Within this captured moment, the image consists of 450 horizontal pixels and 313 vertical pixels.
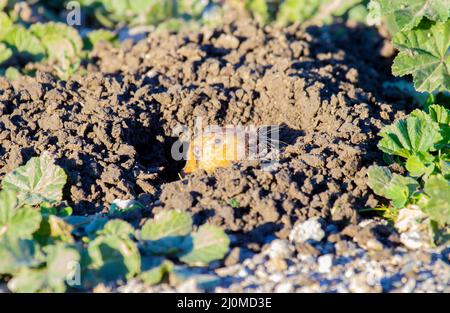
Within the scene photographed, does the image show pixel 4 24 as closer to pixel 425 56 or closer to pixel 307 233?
pixel 425 56

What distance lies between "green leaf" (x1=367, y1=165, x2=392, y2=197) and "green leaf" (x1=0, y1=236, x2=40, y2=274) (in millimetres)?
1637

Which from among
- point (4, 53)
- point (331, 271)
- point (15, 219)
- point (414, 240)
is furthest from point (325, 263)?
point (4, 53)

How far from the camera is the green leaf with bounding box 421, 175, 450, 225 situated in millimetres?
3301

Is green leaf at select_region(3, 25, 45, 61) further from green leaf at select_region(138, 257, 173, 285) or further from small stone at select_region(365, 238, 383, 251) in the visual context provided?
small stone at select_region(365, 238, 383, 251)

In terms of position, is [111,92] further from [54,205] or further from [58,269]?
[58,269]

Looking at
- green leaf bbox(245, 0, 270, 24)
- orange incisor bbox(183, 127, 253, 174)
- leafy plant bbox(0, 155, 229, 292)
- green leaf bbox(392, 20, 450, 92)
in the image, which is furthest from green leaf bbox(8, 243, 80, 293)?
green leaf bbox(245, 0, 270, 24)

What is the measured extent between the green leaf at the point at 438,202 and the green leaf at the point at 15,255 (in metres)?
1.78

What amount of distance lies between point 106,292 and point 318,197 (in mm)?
1139

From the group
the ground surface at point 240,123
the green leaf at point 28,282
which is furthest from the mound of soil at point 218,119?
the green leaf at point 28,282

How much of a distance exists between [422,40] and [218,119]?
4.24 feet

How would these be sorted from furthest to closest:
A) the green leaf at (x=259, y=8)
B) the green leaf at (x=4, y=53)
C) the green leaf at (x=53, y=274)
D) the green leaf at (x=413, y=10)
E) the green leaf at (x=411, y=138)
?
the green leaf at (x=259, y=8) < the green leaf at (x=4, y=53) < the green leaf at (x=413, y=10) < the green leaf at (x=411, y=138) < the green leaf at (x=53, y=274)

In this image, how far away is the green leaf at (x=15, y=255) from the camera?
9.88ft

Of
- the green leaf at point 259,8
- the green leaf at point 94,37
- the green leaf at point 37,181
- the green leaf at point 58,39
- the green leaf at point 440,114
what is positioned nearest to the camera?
the green leaf at point 37,181

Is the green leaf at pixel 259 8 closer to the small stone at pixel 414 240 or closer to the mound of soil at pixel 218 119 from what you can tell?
the mound of soil at pixel 218 119
